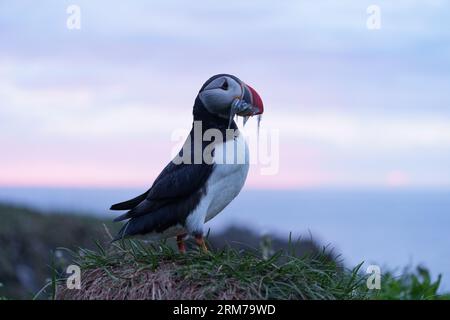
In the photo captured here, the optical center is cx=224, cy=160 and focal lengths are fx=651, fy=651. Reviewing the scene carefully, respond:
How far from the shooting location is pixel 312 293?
4582 mm

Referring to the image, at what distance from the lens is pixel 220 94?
5.35 m

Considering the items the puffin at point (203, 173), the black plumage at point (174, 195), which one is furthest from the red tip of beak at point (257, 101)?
the black plumage at point (174, 195)

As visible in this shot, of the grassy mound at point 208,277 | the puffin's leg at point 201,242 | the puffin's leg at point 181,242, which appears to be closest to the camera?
the grassy mound at point 208,277

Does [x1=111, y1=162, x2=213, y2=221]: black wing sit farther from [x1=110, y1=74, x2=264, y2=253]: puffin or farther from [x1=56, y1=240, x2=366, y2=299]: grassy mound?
[x1=56, y1=240, x2=366, y2=299]: grassy mound

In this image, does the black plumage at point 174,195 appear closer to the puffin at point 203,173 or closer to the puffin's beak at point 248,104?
the puffin at point 203,173

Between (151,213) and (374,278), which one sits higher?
(151,213)

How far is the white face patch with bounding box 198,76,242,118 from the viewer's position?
5348mm

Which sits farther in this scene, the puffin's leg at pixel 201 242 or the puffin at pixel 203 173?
the puffin at pixel 203 173

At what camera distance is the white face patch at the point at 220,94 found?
5.35 meters

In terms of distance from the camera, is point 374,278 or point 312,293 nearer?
point 312,293

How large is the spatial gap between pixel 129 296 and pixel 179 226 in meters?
0.92

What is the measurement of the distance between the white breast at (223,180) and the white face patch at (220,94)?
0.29 meters
